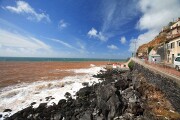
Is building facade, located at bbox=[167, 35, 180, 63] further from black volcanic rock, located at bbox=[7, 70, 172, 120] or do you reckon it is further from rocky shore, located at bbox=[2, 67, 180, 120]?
black volcanic rock, located at bbox=[7, 70, 172, 120]

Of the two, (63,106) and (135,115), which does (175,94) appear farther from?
(63,106)

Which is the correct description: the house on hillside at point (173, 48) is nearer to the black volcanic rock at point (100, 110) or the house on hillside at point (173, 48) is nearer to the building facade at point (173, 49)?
the building facade at point (173, 49)

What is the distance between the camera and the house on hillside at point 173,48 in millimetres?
28016

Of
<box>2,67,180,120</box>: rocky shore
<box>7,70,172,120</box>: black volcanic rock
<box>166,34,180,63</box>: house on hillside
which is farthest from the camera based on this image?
<box>166,34,180,63</box>: house on hillside

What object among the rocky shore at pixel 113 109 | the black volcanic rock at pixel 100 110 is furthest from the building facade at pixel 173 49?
the black volcanic rock at pixel 100 110

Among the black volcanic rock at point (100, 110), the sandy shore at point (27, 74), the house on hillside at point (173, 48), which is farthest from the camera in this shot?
the sandy shore at point (27, 74)

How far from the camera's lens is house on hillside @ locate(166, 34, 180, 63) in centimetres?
2802

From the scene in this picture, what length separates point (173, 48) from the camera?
30.4 metres

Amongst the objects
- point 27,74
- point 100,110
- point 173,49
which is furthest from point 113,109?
point 27,74

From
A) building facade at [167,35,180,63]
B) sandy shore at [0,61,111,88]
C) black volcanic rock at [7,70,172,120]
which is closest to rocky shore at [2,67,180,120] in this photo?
black volcanic rock at [7,70,172,120]

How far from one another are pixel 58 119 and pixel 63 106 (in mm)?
2897

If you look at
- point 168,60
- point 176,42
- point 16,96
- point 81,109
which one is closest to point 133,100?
point 81,109

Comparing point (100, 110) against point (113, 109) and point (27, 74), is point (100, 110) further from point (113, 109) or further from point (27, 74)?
point (27, 74)

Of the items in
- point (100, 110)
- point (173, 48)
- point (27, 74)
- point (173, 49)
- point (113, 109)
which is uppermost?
point (173, 48)
